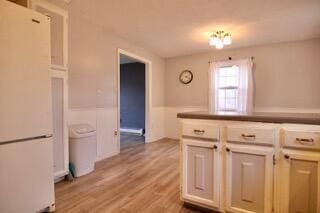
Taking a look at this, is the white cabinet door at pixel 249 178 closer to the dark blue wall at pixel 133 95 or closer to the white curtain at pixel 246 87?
the white curtain at pixel 246 87

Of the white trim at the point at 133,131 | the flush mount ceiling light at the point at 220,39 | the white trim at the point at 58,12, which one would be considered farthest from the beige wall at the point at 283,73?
the white trim at the point at 58,12

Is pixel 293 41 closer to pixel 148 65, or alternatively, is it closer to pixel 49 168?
pixel 148 65

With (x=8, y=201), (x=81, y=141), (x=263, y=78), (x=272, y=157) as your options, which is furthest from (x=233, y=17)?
(x=8, y=201)

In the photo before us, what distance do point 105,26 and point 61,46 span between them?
1.22 m

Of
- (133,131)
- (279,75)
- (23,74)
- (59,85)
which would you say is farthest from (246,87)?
(23,74)

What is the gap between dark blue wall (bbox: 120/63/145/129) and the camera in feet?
20.8

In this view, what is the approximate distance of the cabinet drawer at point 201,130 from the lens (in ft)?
5.64

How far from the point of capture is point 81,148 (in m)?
2.76

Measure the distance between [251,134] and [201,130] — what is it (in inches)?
16.7

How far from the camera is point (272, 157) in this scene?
1503 millimetres

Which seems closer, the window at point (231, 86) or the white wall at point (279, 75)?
the white wall at point (279, 75)

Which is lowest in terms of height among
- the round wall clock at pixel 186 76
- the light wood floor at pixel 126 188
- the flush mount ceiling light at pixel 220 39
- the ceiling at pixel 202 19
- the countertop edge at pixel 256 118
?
the light wood floor at pixel 126 188

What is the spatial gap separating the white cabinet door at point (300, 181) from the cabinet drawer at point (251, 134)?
0.15m

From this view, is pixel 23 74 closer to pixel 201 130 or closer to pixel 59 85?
pixel 59 85
